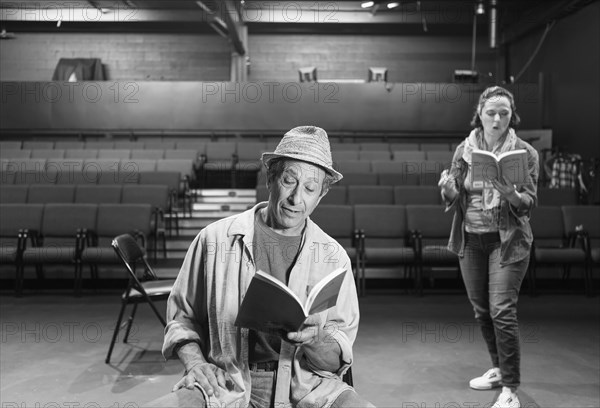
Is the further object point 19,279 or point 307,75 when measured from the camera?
point 307,75

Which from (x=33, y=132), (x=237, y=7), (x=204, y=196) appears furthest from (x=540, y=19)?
(x=33, y=132)

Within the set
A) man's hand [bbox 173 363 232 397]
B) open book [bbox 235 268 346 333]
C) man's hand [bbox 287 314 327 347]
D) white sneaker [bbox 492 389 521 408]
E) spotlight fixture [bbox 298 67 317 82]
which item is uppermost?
spotlight fixture [bbox 298 67 317 82]

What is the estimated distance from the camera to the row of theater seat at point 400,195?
6.74m

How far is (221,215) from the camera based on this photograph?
7.77m

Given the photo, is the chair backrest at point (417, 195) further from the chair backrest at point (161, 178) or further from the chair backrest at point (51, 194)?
the chair backrest at point (51, 194)

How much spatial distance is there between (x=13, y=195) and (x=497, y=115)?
18.5ft

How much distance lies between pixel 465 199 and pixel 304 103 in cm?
927

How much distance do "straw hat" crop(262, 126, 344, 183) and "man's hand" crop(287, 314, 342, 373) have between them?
1.34ft

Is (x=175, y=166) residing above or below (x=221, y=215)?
above

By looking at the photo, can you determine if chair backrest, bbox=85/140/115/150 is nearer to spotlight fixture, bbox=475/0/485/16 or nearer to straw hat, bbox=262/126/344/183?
spotlight fixture, bbox=475/0/485/16

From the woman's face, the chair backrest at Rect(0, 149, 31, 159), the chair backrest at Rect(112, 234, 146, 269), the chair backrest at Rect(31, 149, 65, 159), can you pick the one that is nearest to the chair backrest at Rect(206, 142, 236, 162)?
the chair backrest at Rect(31, 149, 65, 159)

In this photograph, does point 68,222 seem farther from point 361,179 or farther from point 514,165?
point 514,165

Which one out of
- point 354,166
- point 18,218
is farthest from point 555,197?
point 18,218

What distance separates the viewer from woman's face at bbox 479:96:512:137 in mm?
2801
